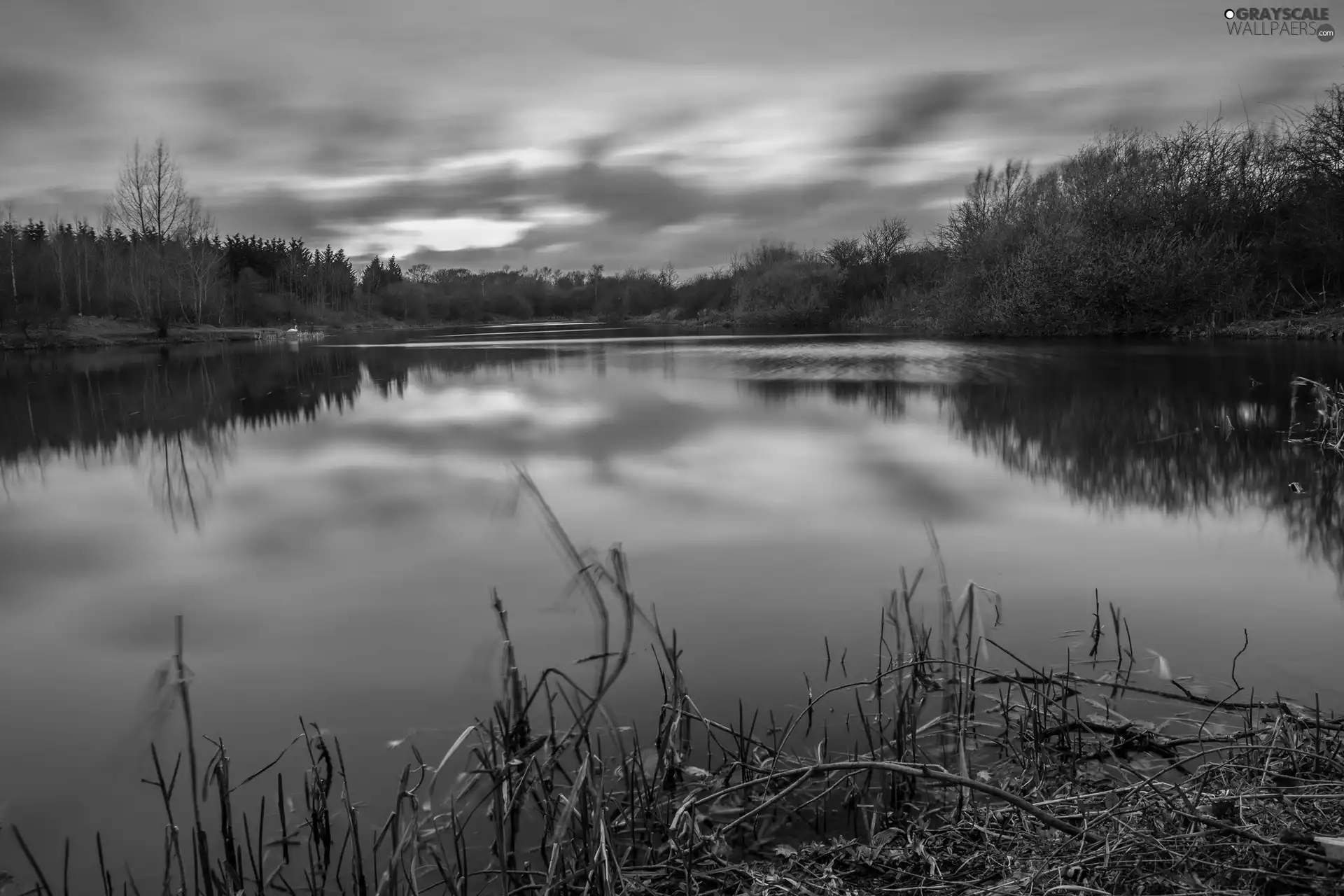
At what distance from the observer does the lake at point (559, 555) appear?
12.3ft

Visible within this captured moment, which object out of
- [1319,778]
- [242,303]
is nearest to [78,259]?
[242,303]

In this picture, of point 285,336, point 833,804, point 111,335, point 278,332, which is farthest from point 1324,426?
point 278,332

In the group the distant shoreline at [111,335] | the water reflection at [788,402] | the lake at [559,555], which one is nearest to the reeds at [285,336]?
the distant shoreline at [111,335]

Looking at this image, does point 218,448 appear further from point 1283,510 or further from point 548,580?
point 1283,510

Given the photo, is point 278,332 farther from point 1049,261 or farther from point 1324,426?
point 1324,426

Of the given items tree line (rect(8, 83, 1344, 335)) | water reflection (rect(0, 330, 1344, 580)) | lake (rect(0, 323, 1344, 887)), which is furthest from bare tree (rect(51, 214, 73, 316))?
lake (rect(0, 323, 1344, 887))

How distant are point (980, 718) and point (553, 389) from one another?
15.5 m

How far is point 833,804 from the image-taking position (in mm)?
2807

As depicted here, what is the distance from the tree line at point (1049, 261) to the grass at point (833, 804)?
3072 cm

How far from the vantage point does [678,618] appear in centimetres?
469

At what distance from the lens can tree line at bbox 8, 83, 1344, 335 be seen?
2952 centimetres

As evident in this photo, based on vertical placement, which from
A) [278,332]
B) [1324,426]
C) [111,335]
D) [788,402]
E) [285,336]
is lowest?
[1324,426]

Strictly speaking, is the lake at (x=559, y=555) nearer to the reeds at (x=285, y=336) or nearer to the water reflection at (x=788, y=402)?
the water reflection at (x=788, y=402)

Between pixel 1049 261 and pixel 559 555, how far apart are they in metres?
29.9
